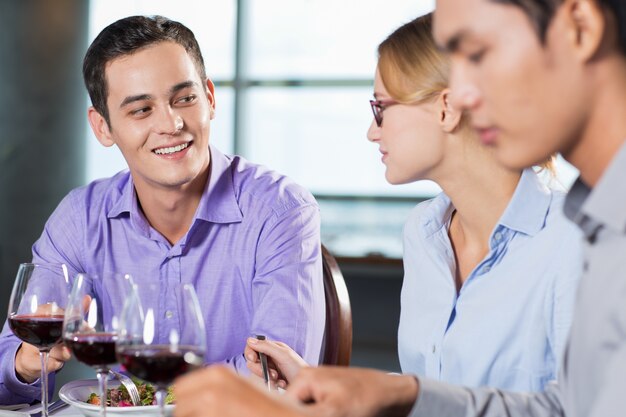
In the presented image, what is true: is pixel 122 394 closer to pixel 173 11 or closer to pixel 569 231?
pixel 569 231

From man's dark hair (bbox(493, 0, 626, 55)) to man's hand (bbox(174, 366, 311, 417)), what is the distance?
476 mm

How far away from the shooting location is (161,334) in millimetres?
1115

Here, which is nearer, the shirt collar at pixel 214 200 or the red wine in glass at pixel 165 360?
the red wine in glass at pixel 165 360

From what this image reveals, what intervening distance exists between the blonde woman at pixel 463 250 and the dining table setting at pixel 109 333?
1.07ft

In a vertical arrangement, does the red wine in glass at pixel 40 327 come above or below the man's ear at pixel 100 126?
below

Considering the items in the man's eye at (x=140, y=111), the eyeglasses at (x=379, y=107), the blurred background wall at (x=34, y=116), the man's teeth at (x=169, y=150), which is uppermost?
the eyeglasses at (x=379, y=107)

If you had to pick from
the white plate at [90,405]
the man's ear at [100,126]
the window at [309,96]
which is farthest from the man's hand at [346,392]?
the window at [309,96]

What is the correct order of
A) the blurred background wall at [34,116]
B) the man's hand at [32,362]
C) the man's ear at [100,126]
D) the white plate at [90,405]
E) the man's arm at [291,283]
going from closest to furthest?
the white plate at [90,405] → the man's hand at [32,362] → the man's arm at [291,283] → the man's ear at [100,126] → the blurred background wall at [34,116]

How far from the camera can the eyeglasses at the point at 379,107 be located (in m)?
1.81

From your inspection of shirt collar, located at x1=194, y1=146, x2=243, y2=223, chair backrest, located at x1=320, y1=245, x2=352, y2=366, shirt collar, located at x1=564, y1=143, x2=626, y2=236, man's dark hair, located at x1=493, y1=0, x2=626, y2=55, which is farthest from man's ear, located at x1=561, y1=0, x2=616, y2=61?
shirt collar, located at x1=194, y1=146, x2=243, y2=223

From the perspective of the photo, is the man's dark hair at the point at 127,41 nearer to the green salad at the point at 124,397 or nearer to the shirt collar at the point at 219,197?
the shirt collar at the point at 219,197

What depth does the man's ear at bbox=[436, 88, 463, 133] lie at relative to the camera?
1.74m

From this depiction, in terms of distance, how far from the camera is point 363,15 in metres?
6.45

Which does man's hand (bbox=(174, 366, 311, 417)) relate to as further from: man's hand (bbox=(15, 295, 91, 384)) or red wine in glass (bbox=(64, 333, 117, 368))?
man's hand (bbox=(15, 295, 91, 384))
